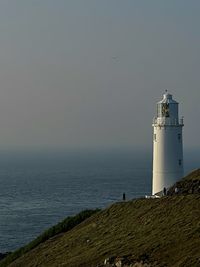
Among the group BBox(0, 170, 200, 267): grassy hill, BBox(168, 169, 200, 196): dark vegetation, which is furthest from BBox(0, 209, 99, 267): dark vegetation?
BBox(168, 169, 200, 196): dark vegetation


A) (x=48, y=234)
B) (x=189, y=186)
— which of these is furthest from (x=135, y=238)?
(x=48, y=234)

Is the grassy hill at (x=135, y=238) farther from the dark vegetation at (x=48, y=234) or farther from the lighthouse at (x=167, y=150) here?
the lighthouse at (x=167, y=150)

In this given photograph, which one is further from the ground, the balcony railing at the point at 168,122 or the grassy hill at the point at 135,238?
the balcony railing at the point at 168,122

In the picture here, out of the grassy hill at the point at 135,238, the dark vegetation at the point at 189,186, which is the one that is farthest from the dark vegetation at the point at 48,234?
the dark vegetation at the point at 189,186

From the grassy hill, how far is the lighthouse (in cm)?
587

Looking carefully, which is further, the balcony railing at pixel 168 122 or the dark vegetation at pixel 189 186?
the balcony railing at pixel 168 122

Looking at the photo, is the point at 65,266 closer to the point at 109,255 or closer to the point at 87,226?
the point at 109,255

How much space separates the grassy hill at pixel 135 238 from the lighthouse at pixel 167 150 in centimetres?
A: 587

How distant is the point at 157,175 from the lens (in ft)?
125

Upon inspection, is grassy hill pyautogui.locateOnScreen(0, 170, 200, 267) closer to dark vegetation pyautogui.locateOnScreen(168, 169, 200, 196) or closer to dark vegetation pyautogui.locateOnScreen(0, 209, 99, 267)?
dark vegetation pyautogui.locateOnScreen(168, 169, 200, 196)

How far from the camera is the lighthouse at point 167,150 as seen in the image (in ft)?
124

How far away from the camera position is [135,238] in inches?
909

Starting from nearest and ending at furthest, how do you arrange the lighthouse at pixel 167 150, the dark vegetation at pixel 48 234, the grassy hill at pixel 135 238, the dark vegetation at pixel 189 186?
1. the grassy hill at pixel 135 238
2. the dark vegetation at pixel 189 186
3. the dark vegetation at pixel 48 234
4. the lighthouse at pixel 167 150

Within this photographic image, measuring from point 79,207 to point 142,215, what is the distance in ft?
175
